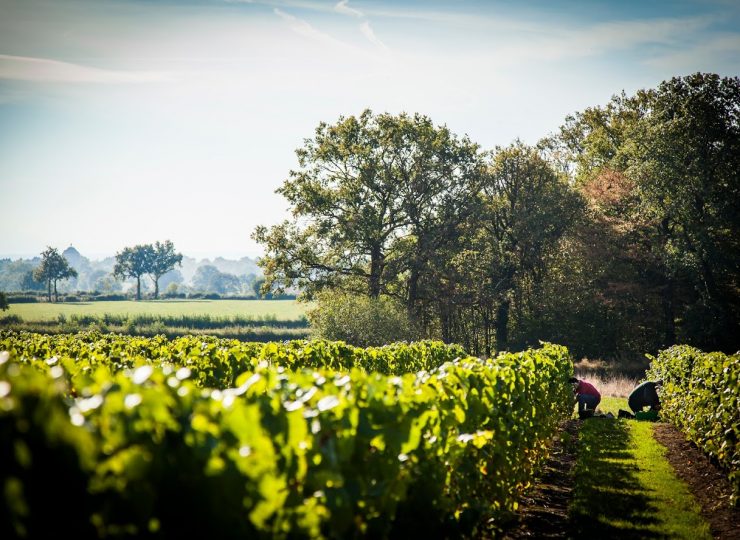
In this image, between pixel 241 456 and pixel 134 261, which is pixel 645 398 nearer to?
pixel 241 456

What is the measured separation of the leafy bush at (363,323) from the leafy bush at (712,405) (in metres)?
26.2

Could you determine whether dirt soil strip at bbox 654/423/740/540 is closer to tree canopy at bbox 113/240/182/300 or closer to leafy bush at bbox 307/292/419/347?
leafy bush at bbox 307/292/419/347

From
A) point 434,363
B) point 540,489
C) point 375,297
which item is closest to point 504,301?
point 375,297

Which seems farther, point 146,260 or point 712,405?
point 146,260

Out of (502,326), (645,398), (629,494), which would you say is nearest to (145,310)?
(502,326)

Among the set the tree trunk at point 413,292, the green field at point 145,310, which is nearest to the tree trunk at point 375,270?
the tree trunk at point 413,292

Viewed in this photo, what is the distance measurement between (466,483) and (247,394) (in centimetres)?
257

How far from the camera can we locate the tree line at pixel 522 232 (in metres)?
40.3

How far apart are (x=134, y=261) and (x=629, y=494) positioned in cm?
16234

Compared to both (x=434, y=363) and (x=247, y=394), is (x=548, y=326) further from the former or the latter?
(x=247, y=394)

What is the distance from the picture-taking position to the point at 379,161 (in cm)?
4603

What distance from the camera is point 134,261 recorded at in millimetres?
160375

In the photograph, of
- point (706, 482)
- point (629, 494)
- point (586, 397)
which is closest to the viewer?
point (629, 494)

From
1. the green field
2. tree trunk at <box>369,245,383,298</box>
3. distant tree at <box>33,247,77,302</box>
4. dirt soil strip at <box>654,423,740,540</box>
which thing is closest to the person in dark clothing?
dirt soil strip at <box>654,423,740,540</box>
